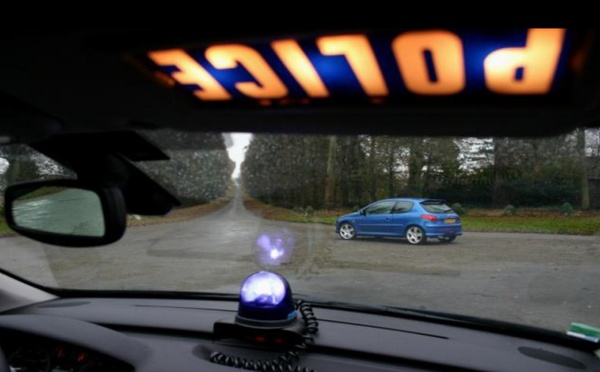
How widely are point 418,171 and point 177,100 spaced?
1.80m

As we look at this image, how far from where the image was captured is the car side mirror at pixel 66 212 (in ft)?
7.15

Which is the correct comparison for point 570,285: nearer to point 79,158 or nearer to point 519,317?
point 519,317

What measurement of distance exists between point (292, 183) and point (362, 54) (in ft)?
6.98

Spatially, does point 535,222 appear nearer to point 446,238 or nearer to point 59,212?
point 446,238

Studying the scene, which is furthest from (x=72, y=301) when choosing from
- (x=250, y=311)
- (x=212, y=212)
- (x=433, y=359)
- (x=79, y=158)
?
(x=433, y=359)

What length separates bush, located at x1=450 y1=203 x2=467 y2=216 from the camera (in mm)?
2969

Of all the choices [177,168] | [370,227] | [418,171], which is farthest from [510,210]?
[177,168]

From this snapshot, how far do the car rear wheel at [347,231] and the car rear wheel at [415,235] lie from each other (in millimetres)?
364

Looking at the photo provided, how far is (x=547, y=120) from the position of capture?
4.03ft

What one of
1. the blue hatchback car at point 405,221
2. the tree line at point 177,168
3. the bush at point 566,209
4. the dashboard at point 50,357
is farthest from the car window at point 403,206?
the dashboard at point 50,357

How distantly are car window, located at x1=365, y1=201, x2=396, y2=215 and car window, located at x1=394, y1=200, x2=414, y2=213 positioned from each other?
0.11 feet

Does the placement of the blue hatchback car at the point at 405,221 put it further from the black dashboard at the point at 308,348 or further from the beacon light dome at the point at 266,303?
the beacon light dome at the point at 266,303

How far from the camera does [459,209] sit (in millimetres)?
3012

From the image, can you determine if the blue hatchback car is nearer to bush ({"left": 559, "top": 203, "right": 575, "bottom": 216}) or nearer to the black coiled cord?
bush ({"left": 559, "top": 203, "right": 575, "bottom": 216})
